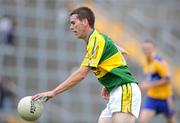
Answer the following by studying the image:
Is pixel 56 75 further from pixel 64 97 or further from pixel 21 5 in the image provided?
pixel 21 5

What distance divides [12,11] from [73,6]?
1972 millimetres

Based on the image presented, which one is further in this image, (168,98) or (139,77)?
(139,77)

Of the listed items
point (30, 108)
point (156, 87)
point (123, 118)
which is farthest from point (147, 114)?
point (30, 108)

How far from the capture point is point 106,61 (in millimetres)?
9445

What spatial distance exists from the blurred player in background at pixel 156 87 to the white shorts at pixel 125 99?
15.9 feet

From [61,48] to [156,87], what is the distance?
7.50m

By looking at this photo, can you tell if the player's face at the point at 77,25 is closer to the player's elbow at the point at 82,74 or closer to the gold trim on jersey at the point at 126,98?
the player's elbow at the point at 82,74

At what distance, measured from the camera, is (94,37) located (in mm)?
9336

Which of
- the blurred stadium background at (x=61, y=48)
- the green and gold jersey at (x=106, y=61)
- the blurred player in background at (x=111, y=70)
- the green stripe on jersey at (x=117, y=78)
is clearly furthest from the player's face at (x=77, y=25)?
the blurred stadium background at (x=61, y=48)

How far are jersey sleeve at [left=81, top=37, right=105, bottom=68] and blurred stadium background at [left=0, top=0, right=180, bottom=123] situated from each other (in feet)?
36.2

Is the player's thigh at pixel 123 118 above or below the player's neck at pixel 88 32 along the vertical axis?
below

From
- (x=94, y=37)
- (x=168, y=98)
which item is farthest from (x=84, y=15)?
(x=168, y=98)

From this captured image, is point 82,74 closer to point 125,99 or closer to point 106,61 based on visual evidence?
point 106,61

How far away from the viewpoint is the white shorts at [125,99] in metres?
9.44
